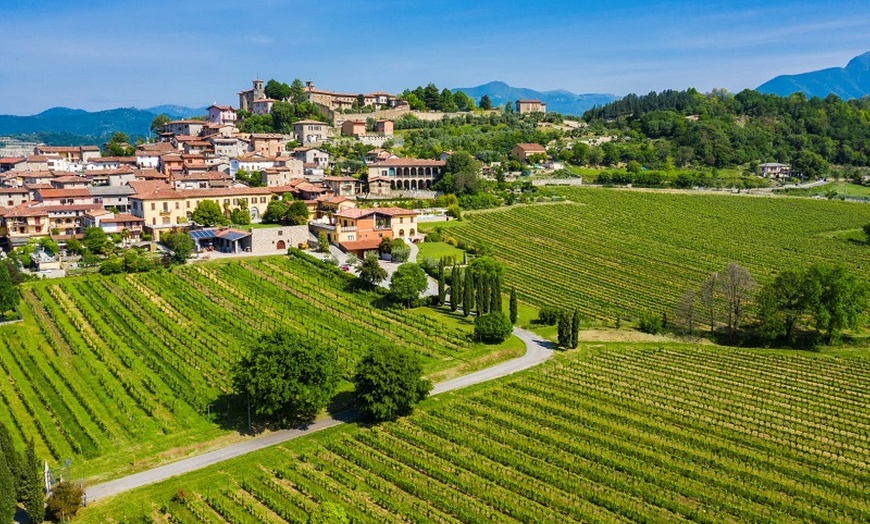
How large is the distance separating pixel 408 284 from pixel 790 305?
24.9 metres

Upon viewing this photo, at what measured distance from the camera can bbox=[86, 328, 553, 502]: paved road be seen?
26483mm

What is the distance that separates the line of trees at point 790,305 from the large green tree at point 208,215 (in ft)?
137

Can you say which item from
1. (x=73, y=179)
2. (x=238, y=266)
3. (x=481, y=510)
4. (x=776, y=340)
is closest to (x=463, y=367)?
(x=481, y=510)

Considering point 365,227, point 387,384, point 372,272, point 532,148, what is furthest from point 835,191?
point 387,384

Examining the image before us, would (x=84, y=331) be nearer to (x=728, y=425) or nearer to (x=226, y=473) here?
(x=226, y=473)

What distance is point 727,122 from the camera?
144125 mm

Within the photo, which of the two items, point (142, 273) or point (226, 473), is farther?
point (142, 273)

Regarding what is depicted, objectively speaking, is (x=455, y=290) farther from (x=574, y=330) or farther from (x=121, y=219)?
(x=121, y=219)

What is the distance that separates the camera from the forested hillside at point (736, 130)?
12481 cm

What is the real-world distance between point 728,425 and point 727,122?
12842cm

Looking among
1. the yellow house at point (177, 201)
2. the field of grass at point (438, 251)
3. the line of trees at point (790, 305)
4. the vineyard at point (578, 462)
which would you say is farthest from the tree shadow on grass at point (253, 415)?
the yellow house at point (177, 201)

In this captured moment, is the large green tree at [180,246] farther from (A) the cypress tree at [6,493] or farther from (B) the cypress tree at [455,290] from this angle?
(A) the cypress tree at [6,493]

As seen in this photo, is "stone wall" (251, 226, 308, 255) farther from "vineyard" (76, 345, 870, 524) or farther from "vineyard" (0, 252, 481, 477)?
"vineyard" (76, 345, 870, 524)

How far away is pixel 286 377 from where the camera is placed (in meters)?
30.3
